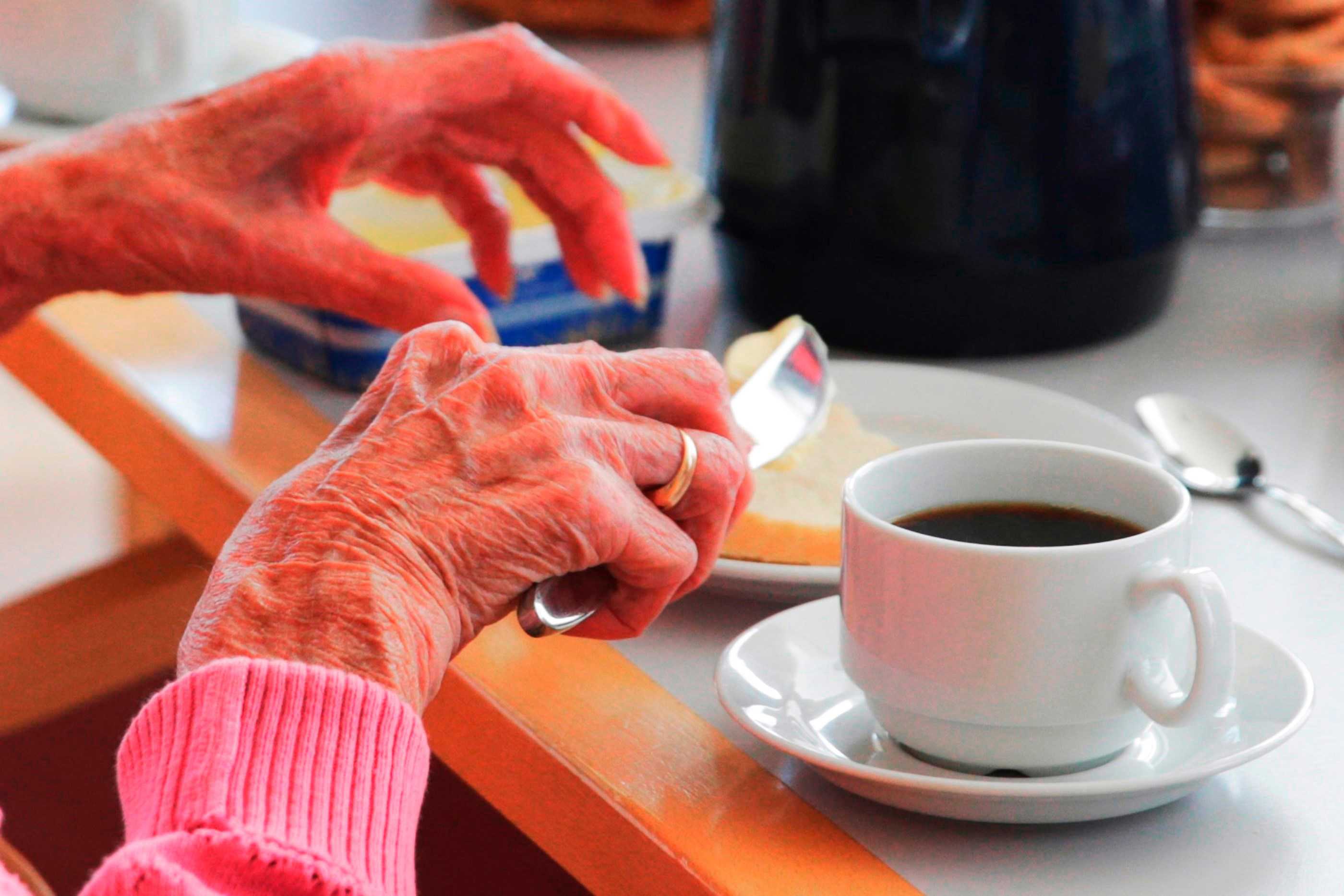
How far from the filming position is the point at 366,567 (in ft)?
1.48

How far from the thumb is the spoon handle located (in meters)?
0.36

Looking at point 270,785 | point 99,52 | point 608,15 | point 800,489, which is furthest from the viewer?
point 608,15

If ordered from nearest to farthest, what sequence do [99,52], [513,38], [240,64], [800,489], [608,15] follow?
[800,489], [513,38], [99,52], [240,64], [608,15]

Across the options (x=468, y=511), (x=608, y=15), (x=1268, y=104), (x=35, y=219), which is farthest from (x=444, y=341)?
(x=608, y=15)

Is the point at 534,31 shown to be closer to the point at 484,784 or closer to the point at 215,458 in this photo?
the point at 215,458

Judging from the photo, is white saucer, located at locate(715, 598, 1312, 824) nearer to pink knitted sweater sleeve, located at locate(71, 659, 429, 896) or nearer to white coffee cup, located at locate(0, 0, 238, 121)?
pink knitted sweater sleeve, located at locate(71, 659, 429, 896)

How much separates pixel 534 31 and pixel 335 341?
31.4 inches

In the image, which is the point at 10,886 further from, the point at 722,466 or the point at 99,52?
the point at 99,52

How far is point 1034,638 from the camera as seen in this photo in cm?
43

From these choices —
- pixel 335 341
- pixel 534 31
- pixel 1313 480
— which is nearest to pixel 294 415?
pixel 335 341

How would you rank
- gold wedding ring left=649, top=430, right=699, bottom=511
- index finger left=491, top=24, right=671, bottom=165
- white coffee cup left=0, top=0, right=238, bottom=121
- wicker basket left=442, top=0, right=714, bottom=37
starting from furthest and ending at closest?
wicker basket left=442, top=0, right=714, bottom=37
white coffee cup left=0, top=0, right=238, bottom=121
index finger left=491, top=24, right=671, bottom=165
gold wedding ring left=649, top=430, right=699, bottom=511

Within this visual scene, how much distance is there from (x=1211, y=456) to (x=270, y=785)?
48 cm

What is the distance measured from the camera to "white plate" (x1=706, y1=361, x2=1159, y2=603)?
68cm

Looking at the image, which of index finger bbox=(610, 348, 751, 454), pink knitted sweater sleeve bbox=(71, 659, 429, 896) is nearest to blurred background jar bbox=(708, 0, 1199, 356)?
index finger bbox=(610, 348, 751, 454)
